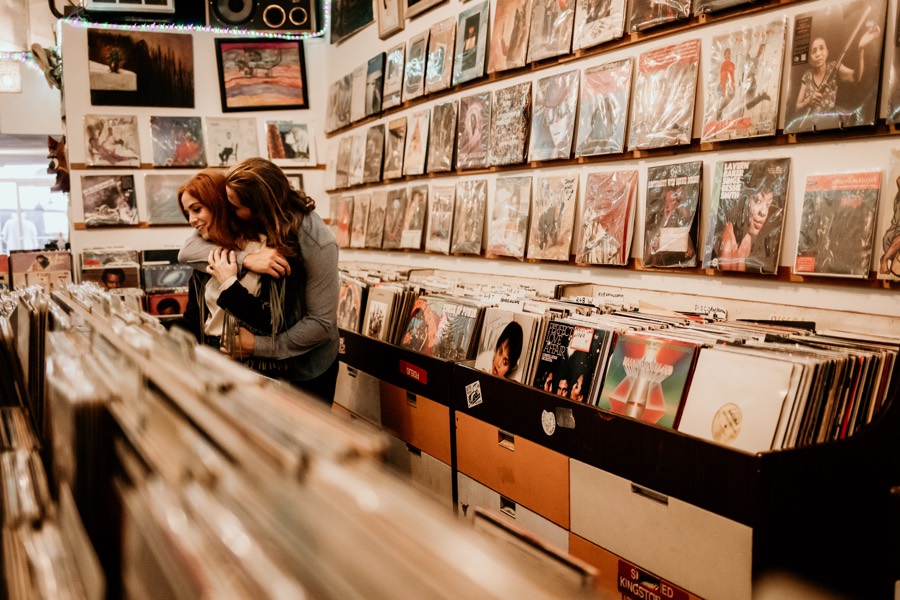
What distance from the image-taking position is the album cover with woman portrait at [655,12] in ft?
6.63

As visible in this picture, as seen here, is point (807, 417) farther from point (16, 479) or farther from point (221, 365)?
point (16, 479)

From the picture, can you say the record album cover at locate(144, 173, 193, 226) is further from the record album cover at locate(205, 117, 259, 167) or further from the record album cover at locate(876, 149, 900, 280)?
the record album cover at locate(876, 149, 900, 280)

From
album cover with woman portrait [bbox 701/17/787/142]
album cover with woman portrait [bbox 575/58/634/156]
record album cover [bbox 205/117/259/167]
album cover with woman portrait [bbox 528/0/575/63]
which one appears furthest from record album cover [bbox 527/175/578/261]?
record album cover [bbox 205/117/259/167]

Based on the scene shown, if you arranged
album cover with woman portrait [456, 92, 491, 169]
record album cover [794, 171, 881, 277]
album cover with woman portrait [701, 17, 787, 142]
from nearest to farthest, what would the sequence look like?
1. record album cover [794, 171, 881, 277]
2. album cover with woman portrait [701, 17, 787, 142]
3. album cover with woman portrait [456, 92, 491, 169]

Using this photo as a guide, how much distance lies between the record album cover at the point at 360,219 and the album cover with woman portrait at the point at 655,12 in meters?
2.12

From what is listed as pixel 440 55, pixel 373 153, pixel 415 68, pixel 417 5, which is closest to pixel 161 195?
pixel 373 153

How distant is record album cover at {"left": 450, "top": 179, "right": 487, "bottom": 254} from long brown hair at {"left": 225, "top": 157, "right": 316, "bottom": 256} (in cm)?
108

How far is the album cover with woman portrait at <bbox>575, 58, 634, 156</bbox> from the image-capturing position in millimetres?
2238

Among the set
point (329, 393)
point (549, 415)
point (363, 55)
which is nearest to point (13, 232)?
point (363, 55)

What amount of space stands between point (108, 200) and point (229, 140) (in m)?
0.87

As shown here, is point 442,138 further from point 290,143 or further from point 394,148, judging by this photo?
point 290,143

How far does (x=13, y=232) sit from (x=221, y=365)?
1371 centimetres

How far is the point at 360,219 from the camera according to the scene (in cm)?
A: 408

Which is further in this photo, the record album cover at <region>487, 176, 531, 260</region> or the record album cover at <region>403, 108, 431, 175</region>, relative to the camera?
the record album cover at <region>403, 108, 431, 175</region>
